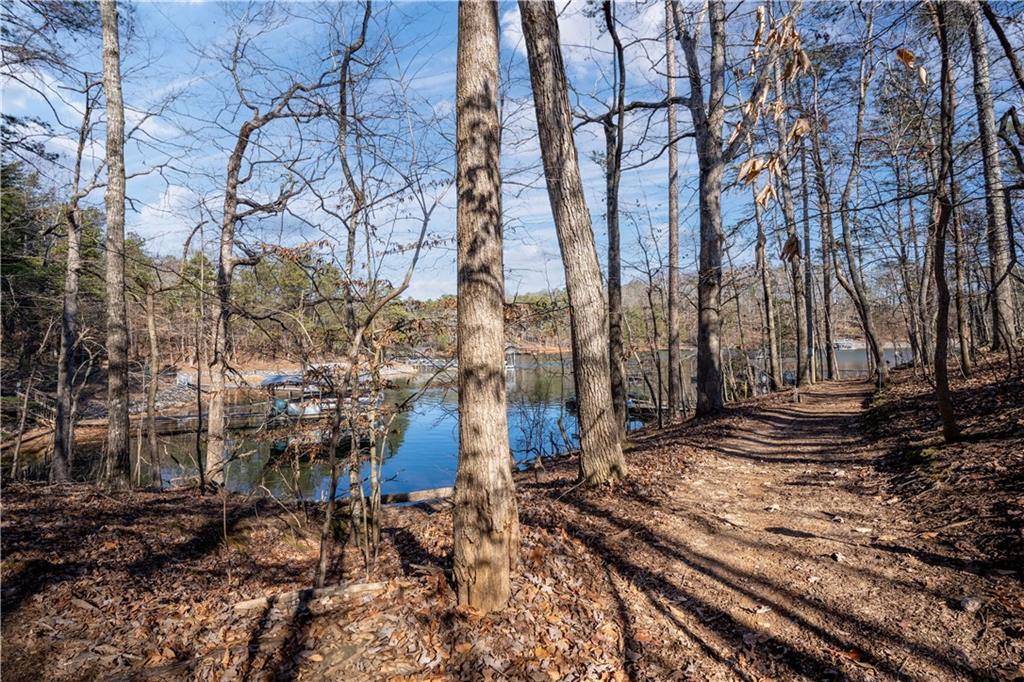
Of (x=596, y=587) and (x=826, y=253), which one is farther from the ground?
(x=826, y=253)

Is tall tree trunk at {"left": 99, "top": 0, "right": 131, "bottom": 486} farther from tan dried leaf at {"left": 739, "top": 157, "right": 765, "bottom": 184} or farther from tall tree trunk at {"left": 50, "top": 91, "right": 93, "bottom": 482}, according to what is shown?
tan dried leaf at {"left": 739, "top": 157, "right": 765, "bottom": 184}

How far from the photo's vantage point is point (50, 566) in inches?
136

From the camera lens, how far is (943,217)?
182 inches

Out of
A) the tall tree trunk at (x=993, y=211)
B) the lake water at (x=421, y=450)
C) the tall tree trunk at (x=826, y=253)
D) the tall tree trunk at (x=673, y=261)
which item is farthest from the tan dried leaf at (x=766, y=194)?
the tall tree trunk at (x=673, y=261)

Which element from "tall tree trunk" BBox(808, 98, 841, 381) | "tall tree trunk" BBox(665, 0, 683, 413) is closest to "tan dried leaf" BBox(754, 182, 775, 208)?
"tall tree trunk" BBox(808, 98, 841, 381)

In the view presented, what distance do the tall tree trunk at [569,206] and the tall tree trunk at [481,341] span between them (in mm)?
2117

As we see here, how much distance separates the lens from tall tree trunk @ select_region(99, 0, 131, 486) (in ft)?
23.8

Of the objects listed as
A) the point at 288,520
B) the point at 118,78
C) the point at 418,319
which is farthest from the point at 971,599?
the point at 118,78

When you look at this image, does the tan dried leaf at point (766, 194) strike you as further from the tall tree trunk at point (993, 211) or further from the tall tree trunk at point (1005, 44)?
the tall tree trunk at point (993, 211)

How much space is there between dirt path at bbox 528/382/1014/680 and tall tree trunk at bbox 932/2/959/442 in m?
0.95

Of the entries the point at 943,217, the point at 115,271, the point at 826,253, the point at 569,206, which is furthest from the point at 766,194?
the point at 826,253

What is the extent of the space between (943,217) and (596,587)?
443 centimetres

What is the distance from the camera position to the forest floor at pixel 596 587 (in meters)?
2.65

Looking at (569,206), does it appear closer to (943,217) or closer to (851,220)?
(943,217)
